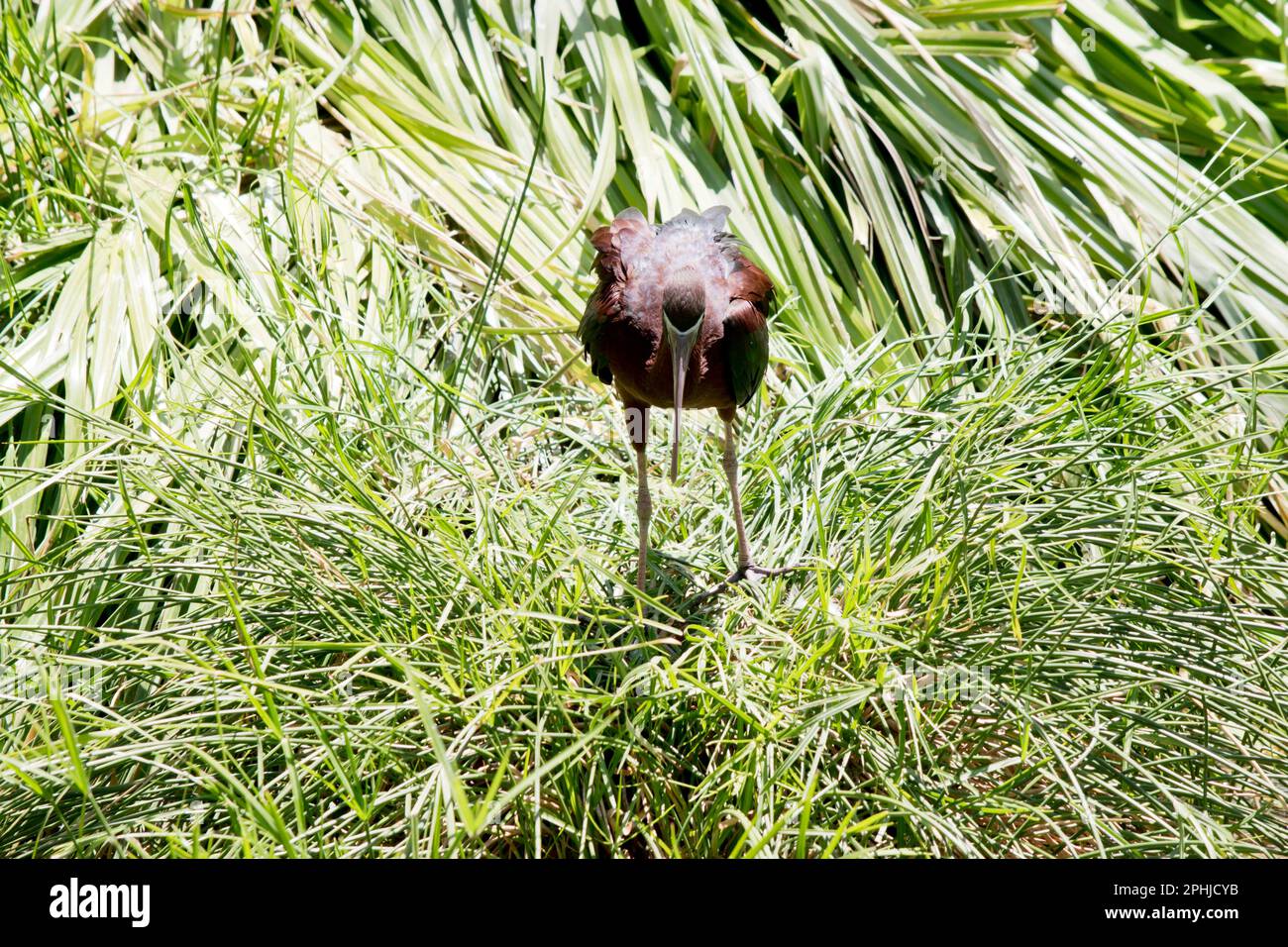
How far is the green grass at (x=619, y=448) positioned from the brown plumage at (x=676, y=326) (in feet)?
0.95

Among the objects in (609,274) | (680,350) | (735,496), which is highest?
(609,274)

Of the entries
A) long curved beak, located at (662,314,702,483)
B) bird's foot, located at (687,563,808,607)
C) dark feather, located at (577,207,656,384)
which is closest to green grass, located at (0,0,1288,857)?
bird's foot, located at (687,563,808,607)

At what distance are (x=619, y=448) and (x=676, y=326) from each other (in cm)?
86

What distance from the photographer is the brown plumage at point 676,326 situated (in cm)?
253

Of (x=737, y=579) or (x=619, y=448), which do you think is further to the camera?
(x=619, y=448)

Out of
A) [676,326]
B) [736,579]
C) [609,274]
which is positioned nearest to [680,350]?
[676,326]

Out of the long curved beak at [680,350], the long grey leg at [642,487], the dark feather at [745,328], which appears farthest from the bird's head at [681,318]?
the long grey leg at [642,487]

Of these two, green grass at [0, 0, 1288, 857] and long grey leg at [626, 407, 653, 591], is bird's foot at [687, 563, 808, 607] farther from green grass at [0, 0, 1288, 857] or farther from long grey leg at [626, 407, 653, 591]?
long grey leg at [626, 407, 653, 591]

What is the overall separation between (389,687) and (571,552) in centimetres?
48

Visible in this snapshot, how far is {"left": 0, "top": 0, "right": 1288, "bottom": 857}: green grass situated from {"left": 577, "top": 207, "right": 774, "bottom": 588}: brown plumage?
29cm

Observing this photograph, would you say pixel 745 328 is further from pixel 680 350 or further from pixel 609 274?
pixel 609 274

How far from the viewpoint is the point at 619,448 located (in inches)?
130

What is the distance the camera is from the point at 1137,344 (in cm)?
286

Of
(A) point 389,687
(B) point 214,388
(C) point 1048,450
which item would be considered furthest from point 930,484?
(B) point 214,388
